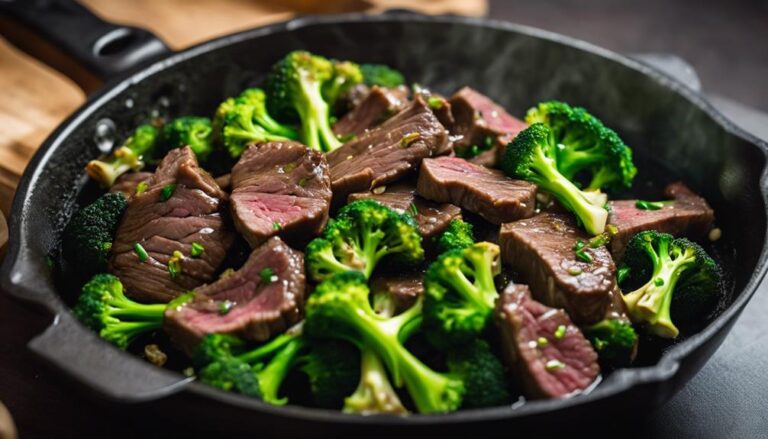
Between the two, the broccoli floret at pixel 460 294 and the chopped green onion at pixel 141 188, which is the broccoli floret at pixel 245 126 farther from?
the broccoli floret at pixel 460 294

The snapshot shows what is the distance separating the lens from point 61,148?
3309 millimetres

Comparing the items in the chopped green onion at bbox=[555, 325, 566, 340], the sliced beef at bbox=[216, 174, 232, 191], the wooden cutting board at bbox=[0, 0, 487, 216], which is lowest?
the wooden cutting board at bbox=[0, 0, 487, 216]

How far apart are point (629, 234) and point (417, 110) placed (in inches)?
36.8

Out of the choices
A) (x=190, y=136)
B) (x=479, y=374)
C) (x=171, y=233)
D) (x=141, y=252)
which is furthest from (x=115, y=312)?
(x=479, y=374)

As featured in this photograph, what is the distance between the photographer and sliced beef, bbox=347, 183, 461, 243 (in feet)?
9.38

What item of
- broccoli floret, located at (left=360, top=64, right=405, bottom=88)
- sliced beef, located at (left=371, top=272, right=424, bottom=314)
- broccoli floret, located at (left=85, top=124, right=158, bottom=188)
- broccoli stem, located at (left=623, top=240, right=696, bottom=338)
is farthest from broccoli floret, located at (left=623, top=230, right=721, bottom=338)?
broccoli floret, located at (left=85, top=124, right=158, bottom=188)

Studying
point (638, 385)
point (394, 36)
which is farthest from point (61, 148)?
point (638, 385)

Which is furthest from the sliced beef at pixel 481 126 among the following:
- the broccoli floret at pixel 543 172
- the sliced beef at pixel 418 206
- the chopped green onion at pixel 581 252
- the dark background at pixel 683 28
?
the dark background at pixel 683 28

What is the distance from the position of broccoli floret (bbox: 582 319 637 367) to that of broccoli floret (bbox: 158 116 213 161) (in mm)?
1763

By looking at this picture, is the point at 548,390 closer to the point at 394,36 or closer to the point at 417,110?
the point at 417,110

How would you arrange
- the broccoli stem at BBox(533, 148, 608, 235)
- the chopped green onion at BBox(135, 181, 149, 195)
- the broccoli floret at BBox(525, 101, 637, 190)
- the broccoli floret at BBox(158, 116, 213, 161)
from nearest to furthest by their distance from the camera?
1. the broccoli stem at BBox(533, 148, 608, 235)
2. the chopped green onion at BBox(135, 181, 149, 195)
3. the broccoli floret at BBox(525, 101, 637, 190)
4. the broccoli floret at BBox(158, 116, 213, 161)

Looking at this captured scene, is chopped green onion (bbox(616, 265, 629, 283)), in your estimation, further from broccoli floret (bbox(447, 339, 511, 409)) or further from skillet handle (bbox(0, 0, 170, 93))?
skillet handle (bbox(0, 0, 170, 93))

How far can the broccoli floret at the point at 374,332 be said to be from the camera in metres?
2.38

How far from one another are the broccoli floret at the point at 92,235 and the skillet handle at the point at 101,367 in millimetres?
592
